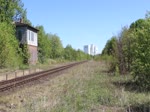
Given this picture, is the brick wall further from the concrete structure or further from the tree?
the tree

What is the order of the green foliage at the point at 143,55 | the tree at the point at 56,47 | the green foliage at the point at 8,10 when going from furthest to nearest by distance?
the tree at the point at 56,47 → the green foliage at the point at 8,10 → the green foliage at the point at 143,55

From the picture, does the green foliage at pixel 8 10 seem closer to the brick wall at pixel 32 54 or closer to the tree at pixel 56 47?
the brick wall at pixel 32 54

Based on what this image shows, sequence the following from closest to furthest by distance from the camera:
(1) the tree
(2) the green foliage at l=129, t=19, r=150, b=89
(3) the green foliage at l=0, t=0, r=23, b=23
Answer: (2) the green foliage at l=129, t=19, r=150, b=89, (3) the green foliage at l=0, t=0, r=23, b=23, (1) the tree

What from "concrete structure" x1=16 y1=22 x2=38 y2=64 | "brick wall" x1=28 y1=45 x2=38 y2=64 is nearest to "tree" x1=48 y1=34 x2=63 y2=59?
"brick wall" x1=28 y1=45 x2=38 y2=64

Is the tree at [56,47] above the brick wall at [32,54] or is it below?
above

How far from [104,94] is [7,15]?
51.4m

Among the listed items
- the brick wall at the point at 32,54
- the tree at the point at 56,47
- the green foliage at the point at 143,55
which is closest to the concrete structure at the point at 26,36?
the brick wall at the point at 32,54

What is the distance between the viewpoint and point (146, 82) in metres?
19.7

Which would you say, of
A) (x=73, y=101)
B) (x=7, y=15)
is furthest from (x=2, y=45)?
(x=73, y=101)

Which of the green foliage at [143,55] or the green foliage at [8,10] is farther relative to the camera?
the green foliage at [8,10]

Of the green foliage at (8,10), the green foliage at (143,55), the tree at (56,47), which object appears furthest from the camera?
the tree at (56,47)

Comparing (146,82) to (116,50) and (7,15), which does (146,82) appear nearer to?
(116,50)

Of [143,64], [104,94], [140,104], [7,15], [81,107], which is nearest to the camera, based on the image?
[81,107]

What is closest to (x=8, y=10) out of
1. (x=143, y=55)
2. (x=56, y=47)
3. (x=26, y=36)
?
(x=26, y=36)
